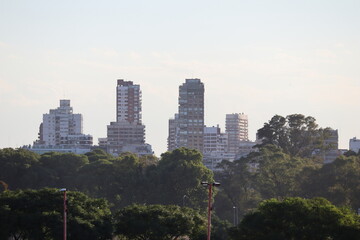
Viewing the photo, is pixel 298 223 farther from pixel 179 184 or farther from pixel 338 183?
pixel 179 184

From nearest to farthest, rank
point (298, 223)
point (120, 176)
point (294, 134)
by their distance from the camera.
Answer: point (298, 223), point (120, 176), point (294, 134)

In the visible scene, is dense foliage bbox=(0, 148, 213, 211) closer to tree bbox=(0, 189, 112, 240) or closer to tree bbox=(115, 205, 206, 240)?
tree bbox=(0, 189, 112, 240)

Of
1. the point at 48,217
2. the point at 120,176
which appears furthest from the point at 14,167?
the point at 48,217

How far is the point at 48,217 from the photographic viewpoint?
10400cm

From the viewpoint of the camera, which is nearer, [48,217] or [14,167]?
[48,217]

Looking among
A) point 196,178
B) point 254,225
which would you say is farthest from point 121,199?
point 254,225

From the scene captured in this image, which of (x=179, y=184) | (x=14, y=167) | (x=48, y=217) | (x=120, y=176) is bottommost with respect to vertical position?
(x=48, y=217)

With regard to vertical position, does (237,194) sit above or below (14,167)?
below

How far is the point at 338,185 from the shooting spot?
143625mm

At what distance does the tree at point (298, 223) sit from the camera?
91312 millimetres

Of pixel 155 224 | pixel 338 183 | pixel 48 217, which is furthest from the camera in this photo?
pixel 338 183

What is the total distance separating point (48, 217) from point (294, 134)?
98163 millimetres

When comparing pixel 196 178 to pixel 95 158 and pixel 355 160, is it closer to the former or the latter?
pixel 355 160

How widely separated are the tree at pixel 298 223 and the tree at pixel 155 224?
9.04m
